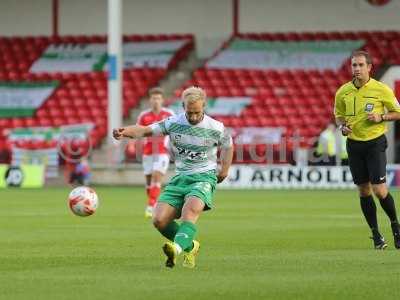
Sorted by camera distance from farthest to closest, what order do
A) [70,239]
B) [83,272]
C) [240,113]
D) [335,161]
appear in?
1. [240,113]
2. [335,161]
3. [70,239]
4. [83,272]

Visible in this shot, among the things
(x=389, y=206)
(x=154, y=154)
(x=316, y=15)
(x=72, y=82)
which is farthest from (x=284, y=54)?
(x=389, y=206)

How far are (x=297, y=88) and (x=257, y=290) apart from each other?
2935 centimetres

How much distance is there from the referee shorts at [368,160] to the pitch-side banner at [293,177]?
18662mm

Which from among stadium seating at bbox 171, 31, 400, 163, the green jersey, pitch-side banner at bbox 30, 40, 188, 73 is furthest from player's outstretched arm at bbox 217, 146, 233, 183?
pitch-side banner at bbox 30, 40, 188, 73

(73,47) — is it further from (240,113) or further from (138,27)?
(240,113)

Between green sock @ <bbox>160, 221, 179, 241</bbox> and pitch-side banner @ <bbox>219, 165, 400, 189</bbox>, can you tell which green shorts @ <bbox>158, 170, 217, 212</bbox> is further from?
pitch-side banner @ <bbox>219, 165, 400, 189</bbox>

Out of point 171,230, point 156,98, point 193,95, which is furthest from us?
point 156,98

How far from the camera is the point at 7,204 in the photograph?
24.8 metres

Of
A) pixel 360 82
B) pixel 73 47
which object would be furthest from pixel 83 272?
pixel 73 47

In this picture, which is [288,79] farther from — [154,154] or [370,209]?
[370,209]

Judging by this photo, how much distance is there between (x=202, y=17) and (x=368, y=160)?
2912cm

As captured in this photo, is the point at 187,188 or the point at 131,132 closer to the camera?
the point at 131,132

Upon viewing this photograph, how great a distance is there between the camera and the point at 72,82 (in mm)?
41625

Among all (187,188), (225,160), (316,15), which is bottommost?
(187,188)
